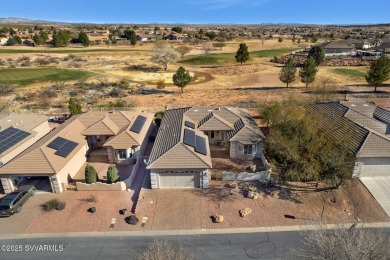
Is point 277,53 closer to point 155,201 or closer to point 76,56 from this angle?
point 76,56

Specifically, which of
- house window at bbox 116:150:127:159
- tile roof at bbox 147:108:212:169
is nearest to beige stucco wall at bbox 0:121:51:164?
house window at bbox 116:150:127:159

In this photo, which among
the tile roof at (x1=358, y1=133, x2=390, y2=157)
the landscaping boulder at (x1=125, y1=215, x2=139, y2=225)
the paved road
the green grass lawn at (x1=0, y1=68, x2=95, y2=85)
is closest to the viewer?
the paved road

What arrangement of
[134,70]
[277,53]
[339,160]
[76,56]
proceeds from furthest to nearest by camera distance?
1. [277,53]
2. [76,56]
3. [134,70]
4. [339,160]

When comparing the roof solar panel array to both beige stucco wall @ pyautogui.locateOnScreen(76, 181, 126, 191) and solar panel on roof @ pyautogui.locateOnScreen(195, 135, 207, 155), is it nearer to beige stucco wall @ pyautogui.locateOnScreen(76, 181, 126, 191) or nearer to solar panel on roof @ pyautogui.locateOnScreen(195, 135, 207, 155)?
beige stucco wall @ pyautogui.locateOnScreen(76, 181, 126, 191)

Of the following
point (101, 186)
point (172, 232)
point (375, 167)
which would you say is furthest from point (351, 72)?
point (101, 186)

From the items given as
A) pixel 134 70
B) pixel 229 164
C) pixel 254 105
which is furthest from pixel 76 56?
pixel 229 164

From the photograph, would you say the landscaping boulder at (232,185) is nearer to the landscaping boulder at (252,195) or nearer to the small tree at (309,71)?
the landscaping boulder at (252,195)

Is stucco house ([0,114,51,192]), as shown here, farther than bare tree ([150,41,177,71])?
No

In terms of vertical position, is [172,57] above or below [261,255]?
above
